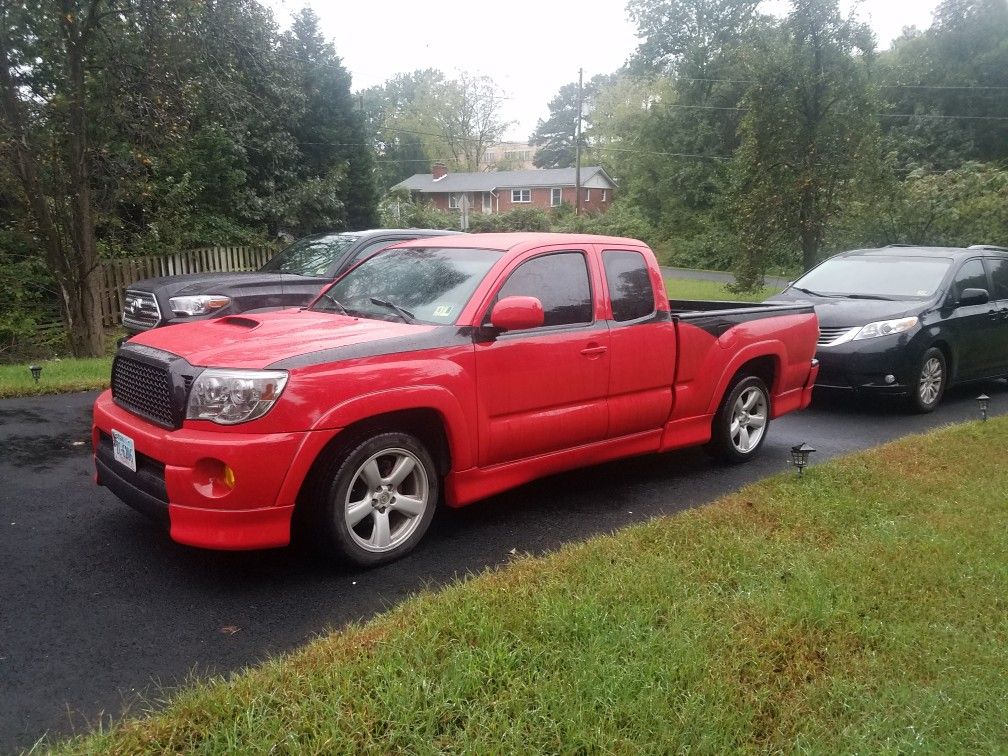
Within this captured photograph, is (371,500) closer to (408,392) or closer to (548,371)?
(408,392)

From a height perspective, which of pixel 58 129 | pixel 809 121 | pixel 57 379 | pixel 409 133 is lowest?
pixel 57 379

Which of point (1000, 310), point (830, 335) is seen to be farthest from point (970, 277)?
point (830, 335)

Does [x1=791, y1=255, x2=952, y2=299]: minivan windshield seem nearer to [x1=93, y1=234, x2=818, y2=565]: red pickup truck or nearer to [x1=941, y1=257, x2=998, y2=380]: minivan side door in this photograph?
[x1=941, y1=257, x2=998, y2=380]: minivan side door

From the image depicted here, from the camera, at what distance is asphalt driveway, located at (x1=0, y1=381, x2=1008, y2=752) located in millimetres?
3133

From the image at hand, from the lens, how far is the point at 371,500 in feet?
13.6

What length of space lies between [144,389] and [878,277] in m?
8.03

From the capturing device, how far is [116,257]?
17.4 m

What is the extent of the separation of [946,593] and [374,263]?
12.5 ft

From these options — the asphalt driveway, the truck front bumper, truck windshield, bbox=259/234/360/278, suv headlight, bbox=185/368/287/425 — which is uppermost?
truck windshield, bbox=259/234/360/278

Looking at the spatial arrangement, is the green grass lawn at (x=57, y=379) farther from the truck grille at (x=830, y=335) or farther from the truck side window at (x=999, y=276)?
the truck side window at (x=999, y=276)

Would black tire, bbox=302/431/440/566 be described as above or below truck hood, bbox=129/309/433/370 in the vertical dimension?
below

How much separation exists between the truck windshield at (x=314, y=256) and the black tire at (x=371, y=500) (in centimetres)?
483

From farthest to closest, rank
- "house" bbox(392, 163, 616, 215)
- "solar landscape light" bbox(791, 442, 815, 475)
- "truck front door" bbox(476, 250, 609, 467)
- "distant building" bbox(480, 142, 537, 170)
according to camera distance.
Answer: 1. "distant building" bbox(480, 142, 537, 170)
2. "house" bbox(392, 163, 616, 215)
3. "solar landscape light" bbox(791, 442, 815, 475)
4. "truck front door" bbox(476, 250, 609, 467)

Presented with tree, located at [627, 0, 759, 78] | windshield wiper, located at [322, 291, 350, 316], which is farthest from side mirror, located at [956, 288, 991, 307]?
tree, located at [627, 0, 759, 78]
